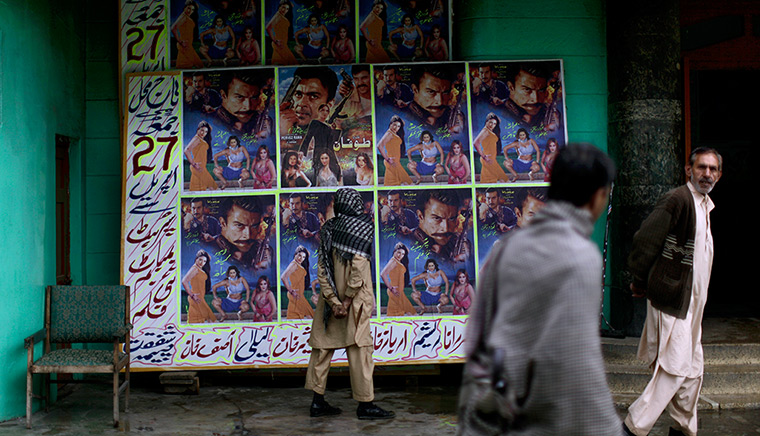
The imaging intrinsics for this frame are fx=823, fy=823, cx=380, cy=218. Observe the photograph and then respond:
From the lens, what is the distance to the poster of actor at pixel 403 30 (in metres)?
7.19

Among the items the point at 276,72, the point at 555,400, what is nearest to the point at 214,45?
the point at 276,72

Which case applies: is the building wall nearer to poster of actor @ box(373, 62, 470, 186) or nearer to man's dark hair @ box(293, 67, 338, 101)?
poster of actor @ box(373, 62, 470, 186)

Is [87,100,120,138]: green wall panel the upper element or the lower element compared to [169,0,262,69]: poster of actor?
lower

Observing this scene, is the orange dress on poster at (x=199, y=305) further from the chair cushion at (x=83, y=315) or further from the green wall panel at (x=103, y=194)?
the green wall panel at (x=103, y=194)

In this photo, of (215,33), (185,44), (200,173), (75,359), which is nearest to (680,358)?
(75,359)

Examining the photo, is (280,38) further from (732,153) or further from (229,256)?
(732,153)

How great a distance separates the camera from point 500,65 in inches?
278

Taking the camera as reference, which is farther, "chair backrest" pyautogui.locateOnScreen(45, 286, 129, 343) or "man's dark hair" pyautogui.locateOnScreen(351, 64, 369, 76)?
"man's dark hair" pyautogui.locateOnScreen(351, 64, 369, 76)

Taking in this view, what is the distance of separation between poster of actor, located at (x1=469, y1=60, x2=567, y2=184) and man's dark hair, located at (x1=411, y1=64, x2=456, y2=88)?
182 mm

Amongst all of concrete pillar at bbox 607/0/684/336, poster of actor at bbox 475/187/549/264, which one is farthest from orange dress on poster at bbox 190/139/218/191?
concrete pillar at bbox 607/0/684/336

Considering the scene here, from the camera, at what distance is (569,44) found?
7266 mm

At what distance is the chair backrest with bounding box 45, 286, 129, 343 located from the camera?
6.07m

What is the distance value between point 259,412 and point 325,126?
7.92 ft

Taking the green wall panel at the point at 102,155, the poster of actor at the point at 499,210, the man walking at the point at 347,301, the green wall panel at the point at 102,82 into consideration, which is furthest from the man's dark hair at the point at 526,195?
the green wall panel at the point at 102,82
